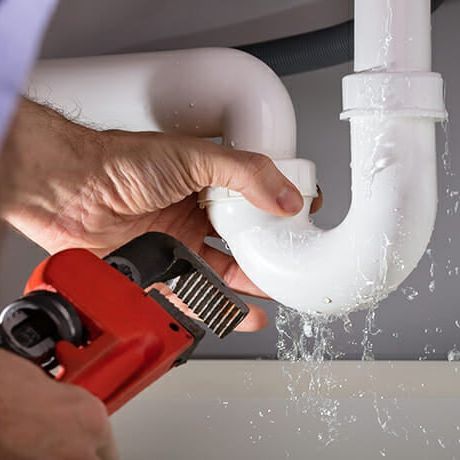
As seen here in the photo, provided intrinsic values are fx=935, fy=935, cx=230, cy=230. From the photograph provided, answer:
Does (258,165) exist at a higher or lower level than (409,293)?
higher

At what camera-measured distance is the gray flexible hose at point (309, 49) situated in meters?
0.98

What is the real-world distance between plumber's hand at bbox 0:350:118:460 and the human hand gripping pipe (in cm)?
34

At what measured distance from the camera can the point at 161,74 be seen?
2.87 feet

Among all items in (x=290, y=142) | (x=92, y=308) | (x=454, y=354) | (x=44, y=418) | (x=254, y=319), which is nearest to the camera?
(x=44, y=418)

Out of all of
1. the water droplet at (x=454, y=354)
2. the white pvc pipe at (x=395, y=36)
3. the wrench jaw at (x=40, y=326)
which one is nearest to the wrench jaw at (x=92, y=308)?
the wrench jaw at (x=40, y=326)

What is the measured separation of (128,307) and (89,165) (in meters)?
0.29

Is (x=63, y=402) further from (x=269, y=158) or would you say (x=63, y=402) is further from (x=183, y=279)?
(x=269, y=158)

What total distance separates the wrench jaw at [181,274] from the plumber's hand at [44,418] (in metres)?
0.18

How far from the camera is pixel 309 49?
3.25ft

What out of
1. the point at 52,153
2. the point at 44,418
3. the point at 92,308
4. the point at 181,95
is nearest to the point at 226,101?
the point at 181,95

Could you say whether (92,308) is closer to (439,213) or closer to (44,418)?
(44,418)

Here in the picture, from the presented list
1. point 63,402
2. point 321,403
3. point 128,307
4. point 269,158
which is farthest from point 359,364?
point 63,402

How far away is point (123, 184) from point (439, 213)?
0.38 meters

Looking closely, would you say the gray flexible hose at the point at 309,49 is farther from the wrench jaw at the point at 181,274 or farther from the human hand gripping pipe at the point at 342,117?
the wrench jaw at the point at 181,274
